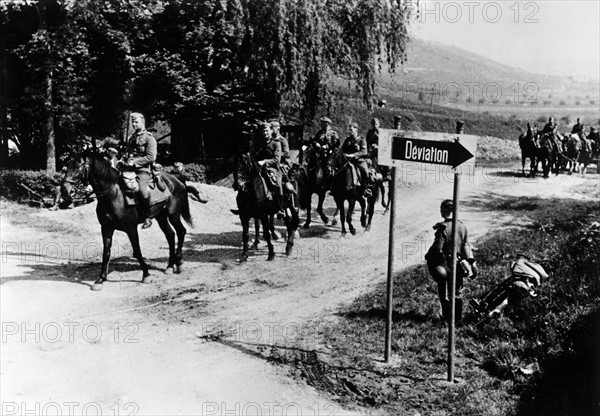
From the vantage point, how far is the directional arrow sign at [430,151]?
22.7 ft

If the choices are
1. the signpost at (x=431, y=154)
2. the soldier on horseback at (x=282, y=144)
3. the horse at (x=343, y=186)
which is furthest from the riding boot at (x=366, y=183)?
the signpost at (x=431, y=154)

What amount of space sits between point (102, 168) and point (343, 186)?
6529 mm

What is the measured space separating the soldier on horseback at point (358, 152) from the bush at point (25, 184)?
888 centimetres

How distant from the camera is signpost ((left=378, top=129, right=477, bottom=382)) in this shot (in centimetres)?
690

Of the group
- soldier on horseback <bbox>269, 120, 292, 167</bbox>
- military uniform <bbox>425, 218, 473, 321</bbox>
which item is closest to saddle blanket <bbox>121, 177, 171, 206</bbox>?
soldier on horseback <bbox>269, 120, 292, 167</bbox>

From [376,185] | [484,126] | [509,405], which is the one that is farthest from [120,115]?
[484,126]

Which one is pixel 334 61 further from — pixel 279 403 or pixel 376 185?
pixel 279 403

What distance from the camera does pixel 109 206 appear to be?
10.8 m

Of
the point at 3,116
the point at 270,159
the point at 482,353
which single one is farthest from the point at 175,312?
the point at 3,116

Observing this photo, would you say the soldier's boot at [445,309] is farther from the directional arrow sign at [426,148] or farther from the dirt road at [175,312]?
the directional arrow sign at [426,148]

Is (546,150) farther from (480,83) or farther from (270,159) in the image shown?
(480,83)

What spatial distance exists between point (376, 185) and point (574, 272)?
7.50m

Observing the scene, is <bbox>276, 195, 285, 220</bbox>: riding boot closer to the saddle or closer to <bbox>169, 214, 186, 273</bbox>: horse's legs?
<bbox>169, 214, 186, 273</bbox>: horse's legs

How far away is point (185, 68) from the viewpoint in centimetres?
2273
